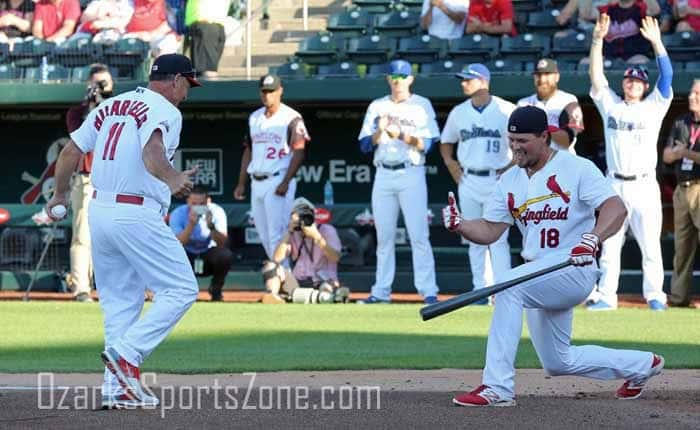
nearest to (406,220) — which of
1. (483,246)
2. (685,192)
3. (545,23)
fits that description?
(483,246)

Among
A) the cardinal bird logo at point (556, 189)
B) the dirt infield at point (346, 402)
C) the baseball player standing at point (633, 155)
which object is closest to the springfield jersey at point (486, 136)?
the baseball player standing at point (633, 155)

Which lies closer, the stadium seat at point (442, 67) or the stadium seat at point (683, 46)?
the stadium seat at point (683, 46)

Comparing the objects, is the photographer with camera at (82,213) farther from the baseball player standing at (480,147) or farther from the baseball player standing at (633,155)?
the baseball player standing at (633,155)

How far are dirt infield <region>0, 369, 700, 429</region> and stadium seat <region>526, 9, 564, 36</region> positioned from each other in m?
7.31

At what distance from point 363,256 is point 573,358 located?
25.0ft

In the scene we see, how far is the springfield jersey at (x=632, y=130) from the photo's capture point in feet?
36.0

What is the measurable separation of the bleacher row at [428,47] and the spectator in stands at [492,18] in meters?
0.14

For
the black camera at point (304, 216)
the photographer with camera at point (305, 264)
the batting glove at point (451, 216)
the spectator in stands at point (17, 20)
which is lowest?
the photographer with camera at point (305, 264)

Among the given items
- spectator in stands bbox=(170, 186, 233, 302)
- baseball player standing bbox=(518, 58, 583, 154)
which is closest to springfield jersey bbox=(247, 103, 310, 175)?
spectator in stands bbox=(170, 186, 233, 302)

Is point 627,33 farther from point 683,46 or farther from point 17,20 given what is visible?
point 17,20

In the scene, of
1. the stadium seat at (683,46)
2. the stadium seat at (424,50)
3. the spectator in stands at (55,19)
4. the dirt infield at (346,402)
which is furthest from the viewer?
the spectator in stands at (55,19)

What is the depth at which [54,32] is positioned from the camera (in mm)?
15531

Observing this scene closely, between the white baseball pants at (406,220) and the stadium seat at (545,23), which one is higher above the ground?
the stadium seat at (545,23)

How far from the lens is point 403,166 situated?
11891mm
